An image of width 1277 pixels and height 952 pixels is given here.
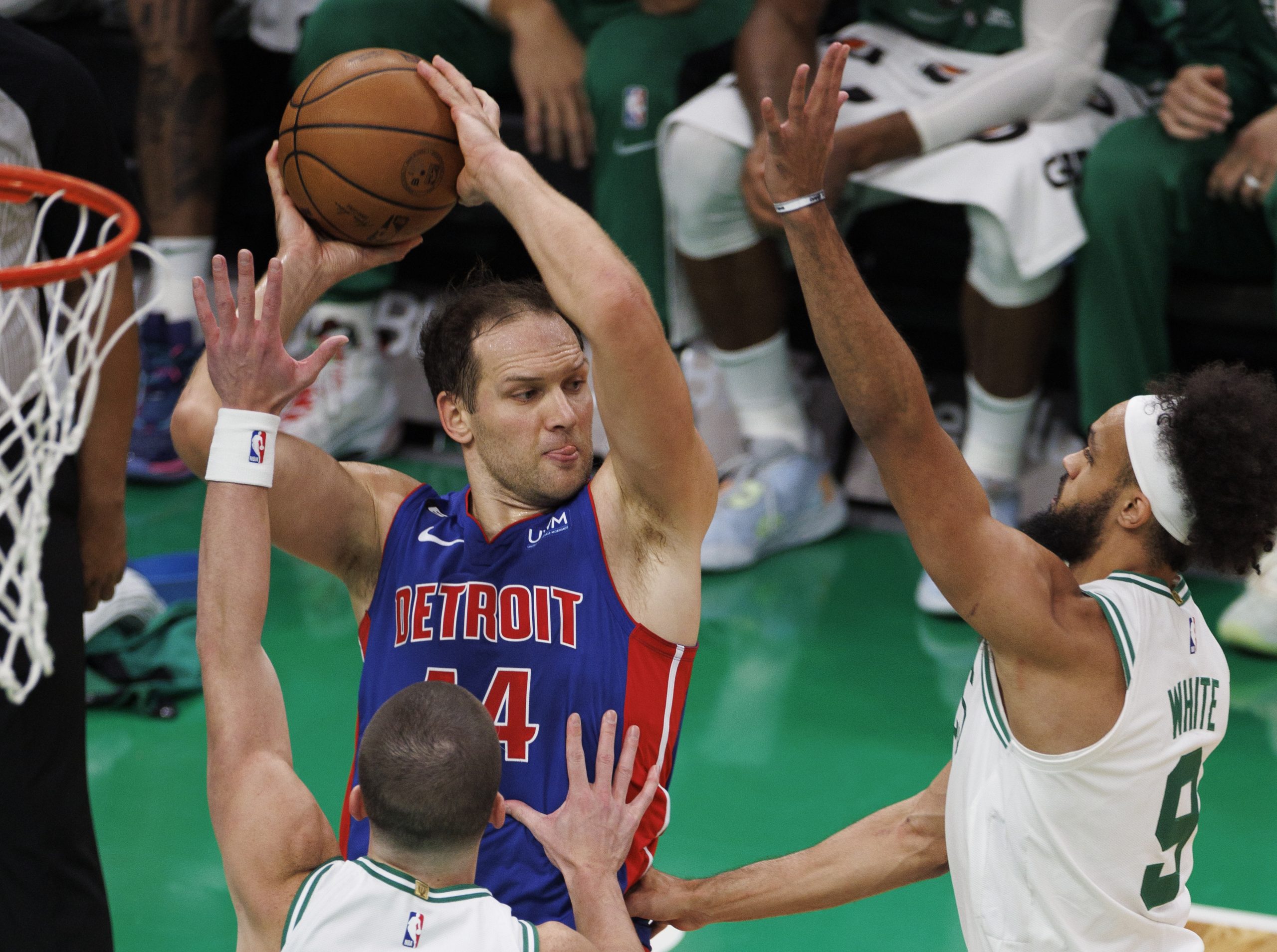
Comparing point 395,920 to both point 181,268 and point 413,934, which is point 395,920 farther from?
point 181,268

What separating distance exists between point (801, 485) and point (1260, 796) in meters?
2.06

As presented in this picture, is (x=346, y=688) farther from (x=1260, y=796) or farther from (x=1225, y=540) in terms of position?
(x=1225, y=540)

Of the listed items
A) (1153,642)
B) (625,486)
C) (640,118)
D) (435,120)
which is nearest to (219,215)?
(640,118)

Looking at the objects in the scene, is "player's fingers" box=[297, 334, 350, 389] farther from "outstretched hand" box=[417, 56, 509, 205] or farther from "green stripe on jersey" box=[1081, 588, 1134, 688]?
"green stripe on jersey" box=[1081, 588, 1134, 688]

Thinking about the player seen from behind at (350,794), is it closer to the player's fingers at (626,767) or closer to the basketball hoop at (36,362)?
the player's fingers at (626,767)

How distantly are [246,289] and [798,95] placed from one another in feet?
2.63

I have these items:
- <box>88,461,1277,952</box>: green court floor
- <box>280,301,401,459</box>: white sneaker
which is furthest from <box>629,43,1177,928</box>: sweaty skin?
<box>280,301,401,459</box>: white sneaker

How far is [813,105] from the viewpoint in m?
2.08

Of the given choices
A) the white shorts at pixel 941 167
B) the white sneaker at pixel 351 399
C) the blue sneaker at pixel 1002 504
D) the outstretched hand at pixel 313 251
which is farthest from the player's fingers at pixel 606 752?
the white sneaker at pixel 351 399

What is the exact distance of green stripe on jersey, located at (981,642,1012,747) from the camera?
2.36m

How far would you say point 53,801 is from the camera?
110 inches

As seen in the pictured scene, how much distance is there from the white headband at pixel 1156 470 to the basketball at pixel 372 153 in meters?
1.22

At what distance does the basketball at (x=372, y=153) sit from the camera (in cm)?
262

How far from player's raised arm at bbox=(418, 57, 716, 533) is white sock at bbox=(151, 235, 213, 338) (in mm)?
4169
